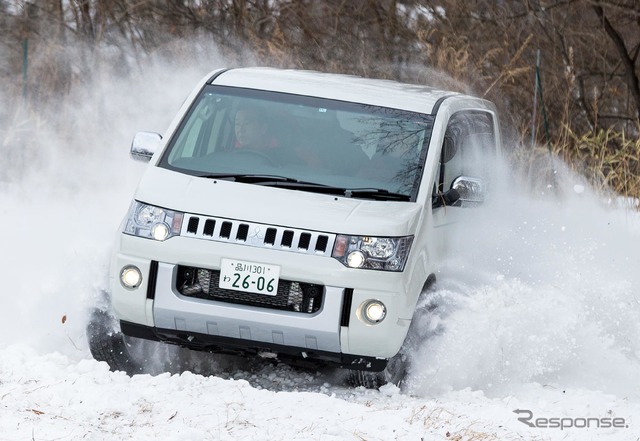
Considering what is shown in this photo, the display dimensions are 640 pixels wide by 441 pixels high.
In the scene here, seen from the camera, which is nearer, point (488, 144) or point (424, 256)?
point (424, 256)

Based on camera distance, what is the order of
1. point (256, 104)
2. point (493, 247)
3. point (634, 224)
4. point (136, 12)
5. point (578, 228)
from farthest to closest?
1. point (136, 12)
2. point (634, 224)
3. point (578, 228)
4. point (493, 247)
5. point (256, 104)

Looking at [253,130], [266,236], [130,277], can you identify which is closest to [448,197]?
[253,130]

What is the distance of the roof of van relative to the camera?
733cm

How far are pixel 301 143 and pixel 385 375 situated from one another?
4.91ft

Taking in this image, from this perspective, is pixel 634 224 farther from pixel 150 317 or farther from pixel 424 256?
pixel 150 317

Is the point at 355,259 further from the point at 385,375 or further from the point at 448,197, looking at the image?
the point at 448,197

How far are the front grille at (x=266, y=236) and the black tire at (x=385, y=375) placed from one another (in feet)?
2.72

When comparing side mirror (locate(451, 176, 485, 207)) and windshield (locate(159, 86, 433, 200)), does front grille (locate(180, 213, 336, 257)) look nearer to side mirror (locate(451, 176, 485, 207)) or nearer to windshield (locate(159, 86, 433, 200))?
windshield (locate(159, 86, 433, 200))

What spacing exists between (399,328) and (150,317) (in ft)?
4.29

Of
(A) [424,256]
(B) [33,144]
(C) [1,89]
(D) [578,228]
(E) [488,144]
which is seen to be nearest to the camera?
(A) [424,256]

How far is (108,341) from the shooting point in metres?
6.65

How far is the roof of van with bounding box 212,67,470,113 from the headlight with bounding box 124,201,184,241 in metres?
1.38

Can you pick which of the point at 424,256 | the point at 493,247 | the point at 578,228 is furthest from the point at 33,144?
the point at 424,256

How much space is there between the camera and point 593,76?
17094 mm
